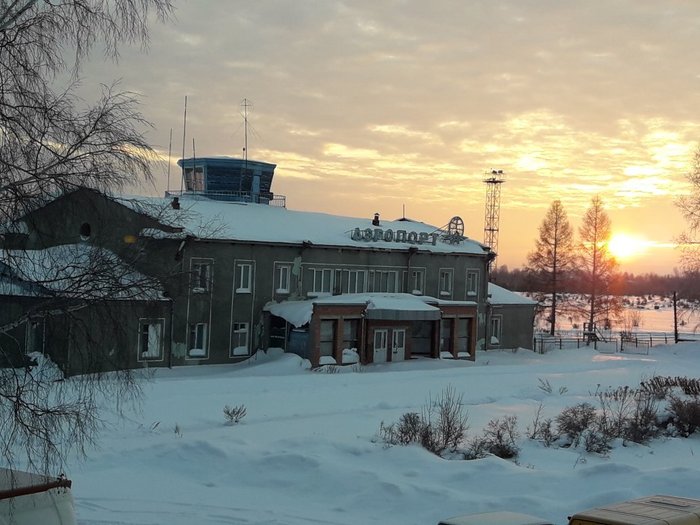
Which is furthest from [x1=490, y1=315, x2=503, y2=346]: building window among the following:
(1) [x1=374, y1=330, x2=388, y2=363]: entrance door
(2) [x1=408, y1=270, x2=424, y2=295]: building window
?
(1) [x1=374, y1=330, x2=388, y2=363]: entrance door

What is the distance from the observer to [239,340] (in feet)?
126

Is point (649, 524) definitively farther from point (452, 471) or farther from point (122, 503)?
point (122, 503)

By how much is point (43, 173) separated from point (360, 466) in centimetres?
774

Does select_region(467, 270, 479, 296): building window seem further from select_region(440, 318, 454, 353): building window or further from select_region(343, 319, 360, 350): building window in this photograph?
select_region(343, 319, 360, 350): building window

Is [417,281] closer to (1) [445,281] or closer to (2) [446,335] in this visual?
(1) [445,281]

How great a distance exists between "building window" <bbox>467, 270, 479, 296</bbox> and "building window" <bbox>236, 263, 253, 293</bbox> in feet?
54.1

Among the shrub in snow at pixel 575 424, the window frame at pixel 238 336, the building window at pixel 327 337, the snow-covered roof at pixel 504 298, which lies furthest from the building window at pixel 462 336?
the shrub in snow at pixel 575 424

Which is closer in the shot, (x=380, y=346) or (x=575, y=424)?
(x=575, y=424)

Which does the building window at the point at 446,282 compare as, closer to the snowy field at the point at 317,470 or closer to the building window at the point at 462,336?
the building window at the point at 462,336

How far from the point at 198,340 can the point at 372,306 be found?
28.2 feet

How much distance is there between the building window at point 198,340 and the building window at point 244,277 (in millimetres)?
2588

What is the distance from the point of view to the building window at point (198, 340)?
36.5 m

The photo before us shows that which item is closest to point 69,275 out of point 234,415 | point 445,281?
point 234,415

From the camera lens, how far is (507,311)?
53.3 m
